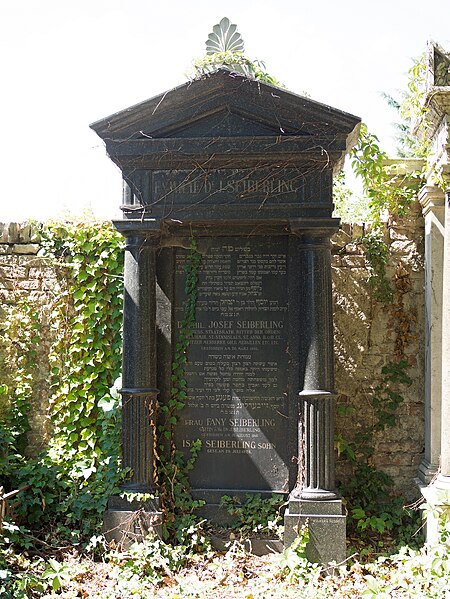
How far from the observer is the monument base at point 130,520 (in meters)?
5.86

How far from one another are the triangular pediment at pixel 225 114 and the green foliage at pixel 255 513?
3098 millimetres

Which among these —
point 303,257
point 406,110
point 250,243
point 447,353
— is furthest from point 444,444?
point 406,110

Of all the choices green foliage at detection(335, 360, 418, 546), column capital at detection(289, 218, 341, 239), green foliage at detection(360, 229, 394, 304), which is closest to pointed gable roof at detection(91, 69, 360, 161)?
column capital at detection(289, 218, 341, 239)

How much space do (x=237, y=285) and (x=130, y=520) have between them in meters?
2.20

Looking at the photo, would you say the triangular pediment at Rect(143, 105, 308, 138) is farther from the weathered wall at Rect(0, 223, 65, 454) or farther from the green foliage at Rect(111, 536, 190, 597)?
the green foliage at Rect(111, 536, 190, 597)

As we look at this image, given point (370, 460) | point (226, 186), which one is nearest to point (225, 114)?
point (226, 186)

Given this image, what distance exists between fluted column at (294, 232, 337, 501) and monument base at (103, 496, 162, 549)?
1.18 metres

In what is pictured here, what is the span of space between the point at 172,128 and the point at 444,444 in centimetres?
339

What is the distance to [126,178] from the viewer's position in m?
6.03

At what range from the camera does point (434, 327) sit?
6352 millimetres

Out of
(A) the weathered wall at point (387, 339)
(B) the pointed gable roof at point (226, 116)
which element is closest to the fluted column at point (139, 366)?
(B) the pointed gable roof at point (226, 116)

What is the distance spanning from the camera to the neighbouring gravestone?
229 inches

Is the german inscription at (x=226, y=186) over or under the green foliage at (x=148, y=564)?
over

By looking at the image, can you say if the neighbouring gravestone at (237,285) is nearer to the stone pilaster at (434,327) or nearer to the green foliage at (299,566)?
the green foliage at (299,566)
